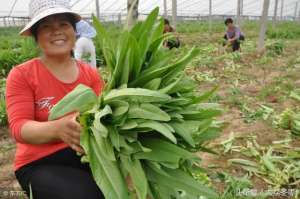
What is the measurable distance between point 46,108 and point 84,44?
3355mm

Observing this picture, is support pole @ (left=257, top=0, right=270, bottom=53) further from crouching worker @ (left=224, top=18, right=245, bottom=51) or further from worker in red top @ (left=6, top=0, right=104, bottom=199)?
worker in red top @ (left=6, top=0, right=104, bottom=199)

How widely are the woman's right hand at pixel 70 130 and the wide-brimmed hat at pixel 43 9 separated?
1.56 ft

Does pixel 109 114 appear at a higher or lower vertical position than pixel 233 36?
higher

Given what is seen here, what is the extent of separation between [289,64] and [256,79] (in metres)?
1.95

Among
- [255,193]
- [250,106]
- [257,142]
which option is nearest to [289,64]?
[250,106]

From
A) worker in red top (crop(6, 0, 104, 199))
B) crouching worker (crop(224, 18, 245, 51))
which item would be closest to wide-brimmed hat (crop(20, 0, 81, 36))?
worker in red top (crop(6, 0, 104, 199))

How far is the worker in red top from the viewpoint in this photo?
5.16 feet

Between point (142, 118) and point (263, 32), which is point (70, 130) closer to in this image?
point (142, 118)

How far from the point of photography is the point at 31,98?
5.47ft

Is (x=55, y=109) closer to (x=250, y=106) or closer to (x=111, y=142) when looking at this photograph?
(x=111, y=142)

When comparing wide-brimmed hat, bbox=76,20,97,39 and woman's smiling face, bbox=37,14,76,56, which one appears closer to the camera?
woman's smiling face, bbox=37,14,76,56

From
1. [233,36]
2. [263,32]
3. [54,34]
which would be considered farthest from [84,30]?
[263,32]

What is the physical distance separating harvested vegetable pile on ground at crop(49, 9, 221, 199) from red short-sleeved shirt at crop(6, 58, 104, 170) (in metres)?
0.29

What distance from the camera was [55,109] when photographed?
4.52 feet
